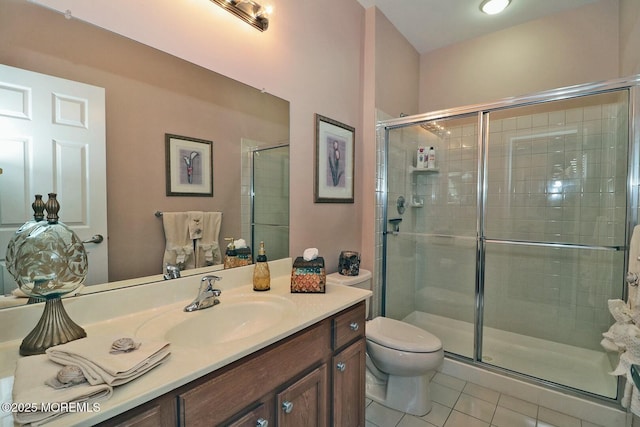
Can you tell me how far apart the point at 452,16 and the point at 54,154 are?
9.26 feet

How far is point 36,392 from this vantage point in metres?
0.58

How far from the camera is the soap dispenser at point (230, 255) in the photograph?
1423 millimetres

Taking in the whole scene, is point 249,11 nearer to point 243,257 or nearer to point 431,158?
point 243,257

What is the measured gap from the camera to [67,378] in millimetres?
604

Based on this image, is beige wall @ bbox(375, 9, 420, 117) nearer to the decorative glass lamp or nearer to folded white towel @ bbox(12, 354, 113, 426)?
the decorative glass lamp

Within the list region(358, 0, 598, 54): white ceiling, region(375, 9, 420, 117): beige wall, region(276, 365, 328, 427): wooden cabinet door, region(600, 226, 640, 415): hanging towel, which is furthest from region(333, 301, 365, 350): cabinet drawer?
region(358, 0, 598, 54): white ceiling

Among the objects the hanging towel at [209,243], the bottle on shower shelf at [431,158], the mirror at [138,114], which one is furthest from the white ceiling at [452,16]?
the hanging towel at [209,243]

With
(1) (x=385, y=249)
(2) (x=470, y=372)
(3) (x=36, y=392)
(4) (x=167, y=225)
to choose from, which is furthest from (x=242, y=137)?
(2) (x=470, y=372)

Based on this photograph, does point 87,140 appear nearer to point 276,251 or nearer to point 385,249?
point 276,251

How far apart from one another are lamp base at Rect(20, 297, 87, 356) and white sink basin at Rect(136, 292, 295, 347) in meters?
0.17

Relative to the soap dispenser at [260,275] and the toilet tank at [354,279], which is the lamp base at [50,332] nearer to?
the soap dispenser at [260,275]

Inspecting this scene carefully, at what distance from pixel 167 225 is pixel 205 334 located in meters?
0.46

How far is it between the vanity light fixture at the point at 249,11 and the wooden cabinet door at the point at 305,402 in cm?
160

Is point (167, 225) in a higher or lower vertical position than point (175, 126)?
lower
